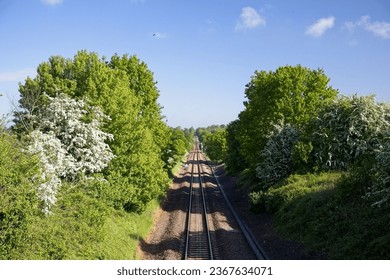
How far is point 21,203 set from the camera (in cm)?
1285

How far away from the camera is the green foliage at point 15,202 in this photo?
12.5 metres

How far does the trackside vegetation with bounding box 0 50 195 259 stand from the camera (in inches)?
527

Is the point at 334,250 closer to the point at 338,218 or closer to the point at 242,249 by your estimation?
the point at 338,218

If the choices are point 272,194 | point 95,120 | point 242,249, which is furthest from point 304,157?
point 95,120

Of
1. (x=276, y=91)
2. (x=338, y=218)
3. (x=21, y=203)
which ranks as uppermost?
(x=276, y=91)

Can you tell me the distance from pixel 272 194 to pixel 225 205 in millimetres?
9346

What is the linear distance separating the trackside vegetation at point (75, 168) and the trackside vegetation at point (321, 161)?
10.0 metres

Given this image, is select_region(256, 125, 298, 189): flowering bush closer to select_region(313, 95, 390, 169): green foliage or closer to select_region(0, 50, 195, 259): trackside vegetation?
select_region(313, 95, 390, 169): green foliage

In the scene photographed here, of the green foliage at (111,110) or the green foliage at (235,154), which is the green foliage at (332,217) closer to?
the green foliage at (111,110)

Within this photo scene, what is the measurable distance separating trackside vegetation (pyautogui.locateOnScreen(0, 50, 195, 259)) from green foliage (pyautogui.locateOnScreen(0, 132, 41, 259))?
0.03m

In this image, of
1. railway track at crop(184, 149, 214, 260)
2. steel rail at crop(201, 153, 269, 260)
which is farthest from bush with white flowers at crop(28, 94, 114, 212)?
steel rail at crop(201, 153, 269, 260)

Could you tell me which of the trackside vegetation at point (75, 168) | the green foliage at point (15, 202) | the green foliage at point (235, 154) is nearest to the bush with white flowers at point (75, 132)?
the trackside vegetation at point (75, 168)

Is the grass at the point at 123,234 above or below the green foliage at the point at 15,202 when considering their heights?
below

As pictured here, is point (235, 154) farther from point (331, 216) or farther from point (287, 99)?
point (331, 216)
